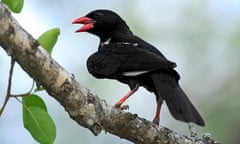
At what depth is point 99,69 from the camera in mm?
3369

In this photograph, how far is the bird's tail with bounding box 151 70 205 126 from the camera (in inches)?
Result: 112

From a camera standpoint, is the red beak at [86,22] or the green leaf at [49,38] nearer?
the green leaf at [49,38]

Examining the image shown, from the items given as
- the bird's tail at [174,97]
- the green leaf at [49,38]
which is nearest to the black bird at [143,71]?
the bird's tail at [174,97]

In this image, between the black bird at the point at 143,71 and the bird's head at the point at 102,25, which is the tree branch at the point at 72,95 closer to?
the black bird at the point at 143,71

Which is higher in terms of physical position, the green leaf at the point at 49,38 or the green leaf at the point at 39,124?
the green leaf at the point at 49,38

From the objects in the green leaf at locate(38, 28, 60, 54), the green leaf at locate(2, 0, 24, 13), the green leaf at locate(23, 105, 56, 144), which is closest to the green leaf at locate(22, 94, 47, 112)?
the green leaf at locate(23, 105, 56, 144)

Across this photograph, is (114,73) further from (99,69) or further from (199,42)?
(199,42)

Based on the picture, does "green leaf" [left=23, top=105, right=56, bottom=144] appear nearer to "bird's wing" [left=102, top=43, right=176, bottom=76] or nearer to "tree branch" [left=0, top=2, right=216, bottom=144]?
"tree branch" [left=0, top=2, right=216, bottom=144]

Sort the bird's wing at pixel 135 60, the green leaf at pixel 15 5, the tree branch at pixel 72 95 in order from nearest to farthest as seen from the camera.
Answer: the tree branch at pixel 72 95 < the green leaf at pixel 15 5 < the bird's wing at pixel 135 60

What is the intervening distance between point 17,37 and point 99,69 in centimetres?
118

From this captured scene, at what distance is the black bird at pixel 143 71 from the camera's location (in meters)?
2.95

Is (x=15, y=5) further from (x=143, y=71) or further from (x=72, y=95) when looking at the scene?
(x=143, y=71)

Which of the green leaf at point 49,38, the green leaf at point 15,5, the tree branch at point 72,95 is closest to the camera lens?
the tree branch at point 72,95

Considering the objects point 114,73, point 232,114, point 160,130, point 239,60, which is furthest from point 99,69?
point 239,60
